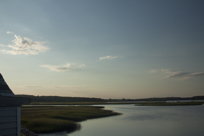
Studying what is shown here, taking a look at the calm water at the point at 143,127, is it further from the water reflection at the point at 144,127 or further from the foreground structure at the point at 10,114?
the foreground structure at the point at 10,114

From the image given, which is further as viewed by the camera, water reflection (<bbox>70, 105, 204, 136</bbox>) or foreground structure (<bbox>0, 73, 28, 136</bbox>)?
water reflection (<bbox>70, 105, 204, 136</bbox>)

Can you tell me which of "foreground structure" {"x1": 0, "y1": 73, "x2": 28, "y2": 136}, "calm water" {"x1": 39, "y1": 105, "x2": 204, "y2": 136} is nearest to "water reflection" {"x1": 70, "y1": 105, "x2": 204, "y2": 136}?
"calm water" {"x1": 39, "y1": 105, "x2": 204, "y2": 136}

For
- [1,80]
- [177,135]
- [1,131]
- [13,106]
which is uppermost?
[1,80]

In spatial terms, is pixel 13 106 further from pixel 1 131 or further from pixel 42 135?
pixel 42 135

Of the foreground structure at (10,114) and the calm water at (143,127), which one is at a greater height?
the foreground structure at (10,114)

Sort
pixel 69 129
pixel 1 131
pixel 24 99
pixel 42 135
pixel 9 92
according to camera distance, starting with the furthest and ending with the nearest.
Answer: pixel 69 129 < pixel 42 135 < pixel 9 92 < pixel 24 99 < pixel 1 131

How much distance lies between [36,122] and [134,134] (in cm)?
1748

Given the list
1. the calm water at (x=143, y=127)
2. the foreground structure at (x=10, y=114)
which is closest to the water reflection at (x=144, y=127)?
the calm water at (x=143, y=127)

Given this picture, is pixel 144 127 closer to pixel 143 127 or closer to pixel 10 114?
pixel 143 127

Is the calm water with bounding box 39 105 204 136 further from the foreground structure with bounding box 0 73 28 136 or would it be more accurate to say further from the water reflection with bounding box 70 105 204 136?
the foreground structure with bounding box 0 73 28 136

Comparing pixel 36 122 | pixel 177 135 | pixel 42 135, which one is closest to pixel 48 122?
pixel 36 122

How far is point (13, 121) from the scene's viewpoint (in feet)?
29.1

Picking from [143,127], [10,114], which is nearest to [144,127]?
[143,127]

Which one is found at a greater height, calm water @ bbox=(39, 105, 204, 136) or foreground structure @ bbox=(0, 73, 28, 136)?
foreground structure @ bbox=(0, 73, 28, 136)
